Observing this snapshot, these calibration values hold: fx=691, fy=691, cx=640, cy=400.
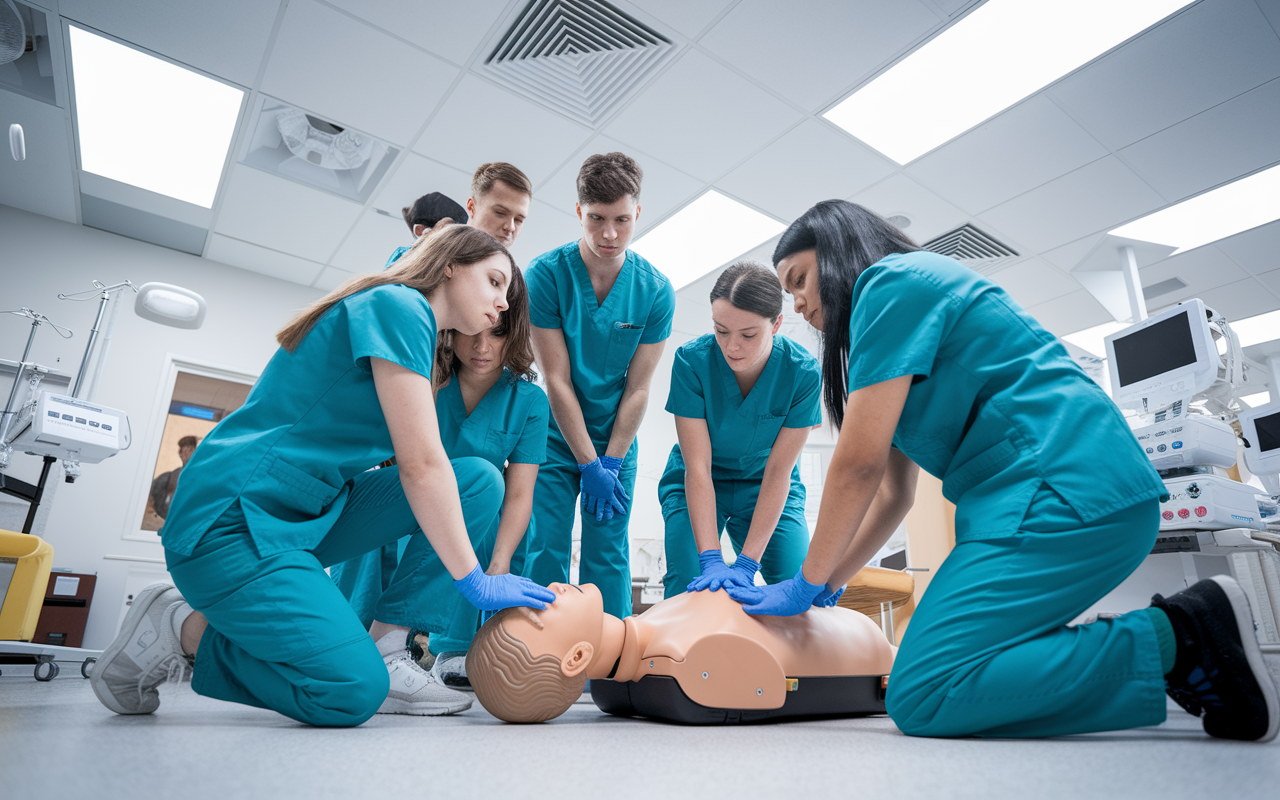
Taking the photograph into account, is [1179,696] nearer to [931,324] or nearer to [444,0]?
[931,324]

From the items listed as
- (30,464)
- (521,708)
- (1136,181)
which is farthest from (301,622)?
(1136,181)

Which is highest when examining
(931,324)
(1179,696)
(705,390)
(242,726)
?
(705,390)

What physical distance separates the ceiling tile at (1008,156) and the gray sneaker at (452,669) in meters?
3.01

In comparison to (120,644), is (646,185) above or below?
above

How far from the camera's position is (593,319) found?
1982mm

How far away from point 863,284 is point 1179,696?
0.69 metres

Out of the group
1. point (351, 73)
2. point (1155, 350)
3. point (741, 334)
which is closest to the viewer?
point (741, 334)

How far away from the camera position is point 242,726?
3.22ft

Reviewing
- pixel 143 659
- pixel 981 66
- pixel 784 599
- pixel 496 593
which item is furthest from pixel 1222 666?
pixel 981 66

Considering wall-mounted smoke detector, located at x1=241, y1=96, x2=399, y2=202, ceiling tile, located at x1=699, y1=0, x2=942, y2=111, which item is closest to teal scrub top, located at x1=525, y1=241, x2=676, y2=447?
ceiling tile, located at x1=699, y1=0, x2=942, y2=111

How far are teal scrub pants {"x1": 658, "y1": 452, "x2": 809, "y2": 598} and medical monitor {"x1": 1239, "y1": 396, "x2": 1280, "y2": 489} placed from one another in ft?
8.85

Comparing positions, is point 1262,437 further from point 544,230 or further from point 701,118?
point 544,230

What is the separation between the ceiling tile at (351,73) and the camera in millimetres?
2656

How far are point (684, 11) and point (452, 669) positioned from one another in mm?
2333
